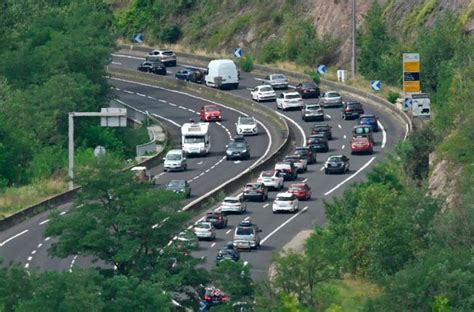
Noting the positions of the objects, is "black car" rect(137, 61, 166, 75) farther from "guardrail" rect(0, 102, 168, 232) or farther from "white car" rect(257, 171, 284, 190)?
"guardrail" rect(0, 102, 168, 232)

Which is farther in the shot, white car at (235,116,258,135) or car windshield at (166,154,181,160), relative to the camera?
white car at (235,116,258,135)

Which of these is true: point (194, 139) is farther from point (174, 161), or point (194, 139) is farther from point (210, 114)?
point (210, 114)

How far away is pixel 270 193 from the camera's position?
4355 inches

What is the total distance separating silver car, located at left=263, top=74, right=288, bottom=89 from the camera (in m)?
144

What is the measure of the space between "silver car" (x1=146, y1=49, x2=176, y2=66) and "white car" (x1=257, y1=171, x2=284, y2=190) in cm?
4737

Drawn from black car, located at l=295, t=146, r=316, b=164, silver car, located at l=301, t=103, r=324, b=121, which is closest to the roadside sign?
silver car, located at l=301, t=103, r=324, b=121

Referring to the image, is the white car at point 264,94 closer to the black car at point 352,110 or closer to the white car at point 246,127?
the white car at point 246,127

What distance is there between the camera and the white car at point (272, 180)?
110812mm

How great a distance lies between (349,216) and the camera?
94.8 meters

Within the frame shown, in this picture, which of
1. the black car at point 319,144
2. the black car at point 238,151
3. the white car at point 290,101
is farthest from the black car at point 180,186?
the white car at point 290,101

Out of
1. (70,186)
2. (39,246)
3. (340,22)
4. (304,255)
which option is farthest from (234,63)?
(304,255)

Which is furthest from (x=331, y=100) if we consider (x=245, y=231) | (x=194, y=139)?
(x=245, y=231)

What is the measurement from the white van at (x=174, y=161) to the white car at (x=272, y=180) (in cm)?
860

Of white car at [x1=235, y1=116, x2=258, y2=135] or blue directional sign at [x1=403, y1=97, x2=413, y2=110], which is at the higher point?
Answer: blue directional sign at [x1=403, y1=97, x2=413, y2=110]
